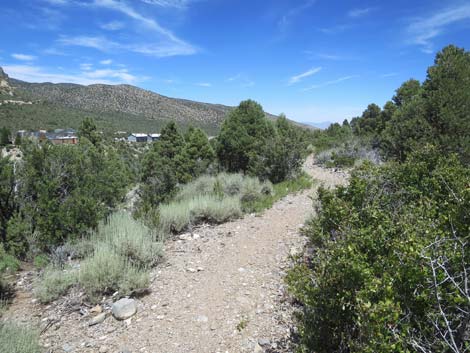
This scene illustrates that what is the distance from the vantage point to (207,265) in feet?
15.7

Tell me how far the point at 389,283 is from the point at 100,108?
210 feet

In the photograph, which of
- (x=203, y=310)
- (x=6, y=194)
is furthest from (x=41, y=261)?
(x=203, y=310)

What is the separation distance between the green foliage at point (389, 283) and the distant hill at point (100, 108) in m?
45.1

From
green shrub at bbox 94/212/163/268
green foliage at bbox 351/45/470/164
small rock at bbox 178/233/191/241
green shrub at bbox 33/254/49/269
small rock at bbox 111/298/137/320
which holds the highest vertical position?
green foliage at bbox 351/45/470/164

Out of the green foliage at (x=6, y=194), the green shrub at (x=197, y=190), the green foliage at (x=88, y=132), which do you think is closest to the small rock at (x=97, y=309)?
the green foliage at (x=6, y=194)

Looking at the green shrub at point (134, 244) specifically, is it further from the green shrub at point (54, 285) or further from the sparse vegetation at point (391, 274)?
the sparse vegetation at point (391, 274)

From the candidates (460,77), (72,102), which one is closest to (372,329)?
(460,77)

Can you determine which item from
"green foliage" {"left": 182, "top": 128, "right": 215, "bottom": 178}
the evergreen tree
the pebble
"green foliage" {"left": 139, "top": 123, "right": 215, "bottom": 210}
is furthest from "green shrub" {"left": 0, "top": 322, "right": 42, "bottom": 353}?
"green foliage" {"left": 182, "top": 128, "right": 215, "bottom": 178}

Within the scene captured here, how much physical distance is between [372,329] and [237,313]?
2.18m

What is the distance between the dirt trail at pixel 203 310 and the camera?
3.15m

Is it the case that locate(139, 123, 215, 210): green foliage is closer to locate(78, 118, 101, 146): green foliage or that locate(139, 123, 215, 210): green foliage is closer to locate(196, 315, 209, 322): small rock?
locate(78, 118, 101, 146): green foliage

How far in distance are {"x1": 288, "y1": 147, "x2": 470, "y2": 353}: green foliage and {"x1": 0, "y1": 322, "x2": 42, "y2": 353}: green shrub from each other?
8.91ft

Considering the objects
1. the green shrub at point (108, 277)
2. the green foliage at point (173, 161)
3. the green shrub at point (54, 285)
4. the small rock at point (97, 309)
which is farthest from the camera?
the green foliage at point (173, 161)

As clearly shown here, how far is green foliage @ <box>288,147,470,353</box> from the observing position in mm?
1679
